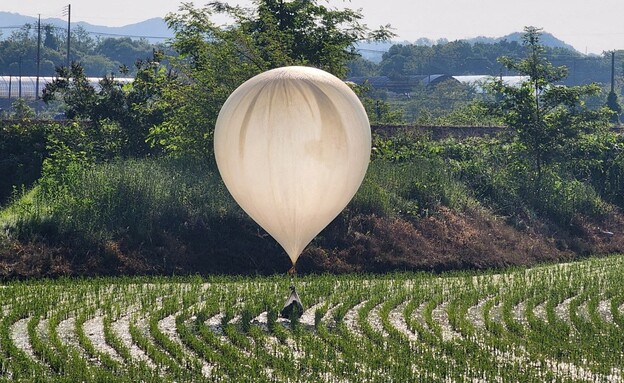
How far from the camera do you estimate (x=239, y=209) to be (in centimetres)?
2944

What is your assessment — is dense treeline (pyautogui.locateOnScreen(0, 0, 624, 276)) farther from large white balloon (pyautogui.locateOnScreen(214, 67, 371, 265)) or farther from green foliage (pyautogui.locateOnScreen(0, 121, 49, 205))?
large white balloon (pyautogui.locateOnScreen(214, 67, 371, 265))

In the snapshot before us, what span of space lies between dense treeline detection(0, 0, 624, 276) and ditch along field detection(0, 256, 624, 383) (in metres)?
2.22

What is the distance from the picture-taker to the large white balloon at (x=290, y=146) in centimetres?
1923

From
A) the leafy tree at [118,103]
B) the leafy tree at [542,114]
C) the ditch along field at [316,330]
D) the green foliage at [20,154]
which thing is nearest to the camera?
the ditch along field at [316,330]

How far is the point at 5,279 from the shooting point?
24.7m

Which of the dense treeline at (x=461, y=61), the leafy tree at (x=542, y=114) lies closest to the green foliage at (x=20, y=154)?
the leafy tree at (x=542, y=114)

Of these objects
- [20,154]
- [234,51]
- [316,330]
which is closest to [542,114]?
[234,51]

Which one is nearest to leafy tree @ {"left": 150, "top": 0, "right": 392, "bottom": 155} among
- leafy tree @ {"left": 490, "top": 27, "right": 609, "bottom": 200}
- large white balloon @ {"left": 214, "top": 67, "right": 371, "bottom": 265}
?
leafy tree @ {"left": 490, "top": 27, "right": 609, "bottom": 200}

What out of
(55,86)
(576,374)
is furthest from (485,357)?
(55,86)

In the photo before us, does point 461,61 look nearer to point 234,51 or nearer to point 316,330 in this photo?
point 234,51

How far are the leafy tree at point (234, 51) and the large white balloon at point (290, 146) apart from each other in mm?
12201

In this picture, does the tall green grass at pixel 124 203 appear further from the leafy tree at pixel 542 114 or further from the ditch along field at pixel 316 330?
the leafy tree at pixel 542 114

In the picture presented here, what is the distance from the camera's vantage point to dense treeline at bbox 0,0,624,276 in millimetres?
27219

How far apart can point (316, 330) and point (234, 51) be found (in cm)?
1493
